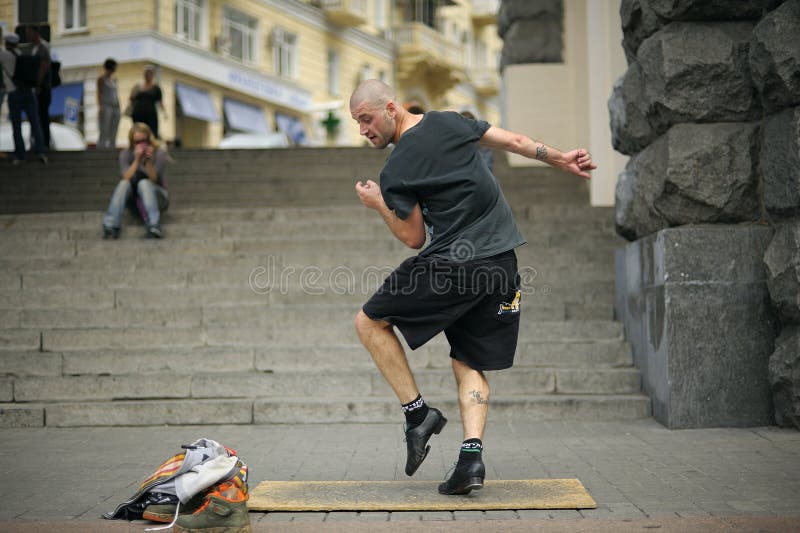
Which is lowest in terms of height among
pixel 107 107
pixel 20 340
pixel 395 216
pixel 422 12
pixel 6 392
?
pixel 6 392

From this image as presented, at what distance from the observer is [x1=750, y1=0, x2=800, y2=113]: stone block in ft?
21.7

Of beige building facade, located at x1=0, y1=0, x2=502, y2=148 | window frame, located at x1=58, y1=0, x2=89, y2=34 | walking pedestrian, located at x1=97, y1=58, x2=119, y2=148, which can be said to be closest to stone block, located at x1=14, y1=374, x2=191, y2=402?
beige building facade, located at x1=0, y1=0, x2=502, y2=148

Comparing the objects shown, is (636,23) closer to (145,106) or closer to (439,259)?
(439,259)

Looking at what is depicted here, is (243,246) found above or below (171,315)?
above

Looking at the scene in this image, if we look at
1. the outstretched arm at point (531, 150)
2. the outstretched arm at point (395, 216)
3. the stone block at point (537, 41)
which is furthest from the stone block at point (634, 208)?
the stone block at point (537, 41)

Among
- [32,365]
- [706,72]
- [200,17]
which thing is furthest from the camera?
[200,17]

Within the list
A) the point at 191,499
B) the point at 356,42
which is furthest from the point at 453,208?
the point at 356,42

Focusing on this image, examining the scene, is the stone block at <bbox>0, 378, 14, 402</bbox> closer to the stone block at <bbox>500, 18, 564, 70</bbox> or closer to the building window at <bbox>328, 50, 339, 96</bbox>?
the stone block at <bbox>500, 18, 564, 70</bbox>

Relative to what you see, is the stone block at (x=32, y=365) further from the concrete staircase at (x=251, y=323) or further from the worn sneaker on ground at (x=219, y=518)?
the worn sneaker on ground at (x=219, y=518)

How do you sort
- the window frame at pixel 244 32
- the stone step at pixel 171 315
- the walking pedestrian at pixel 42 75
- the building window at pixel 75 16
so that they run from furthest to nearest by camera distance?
the window frame at pixel 244 32 < the building window at pixel 75 16 < the walking pedestrian at pixel 42 75 < the stone step at pixel 171 315

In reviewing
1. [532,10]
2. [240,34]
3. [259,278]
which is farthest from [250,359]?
[240,34]

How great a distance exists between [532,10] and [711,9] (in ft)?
33.3

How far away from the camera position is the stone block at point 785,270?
6605mm

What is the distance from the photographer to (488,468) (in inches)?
231
